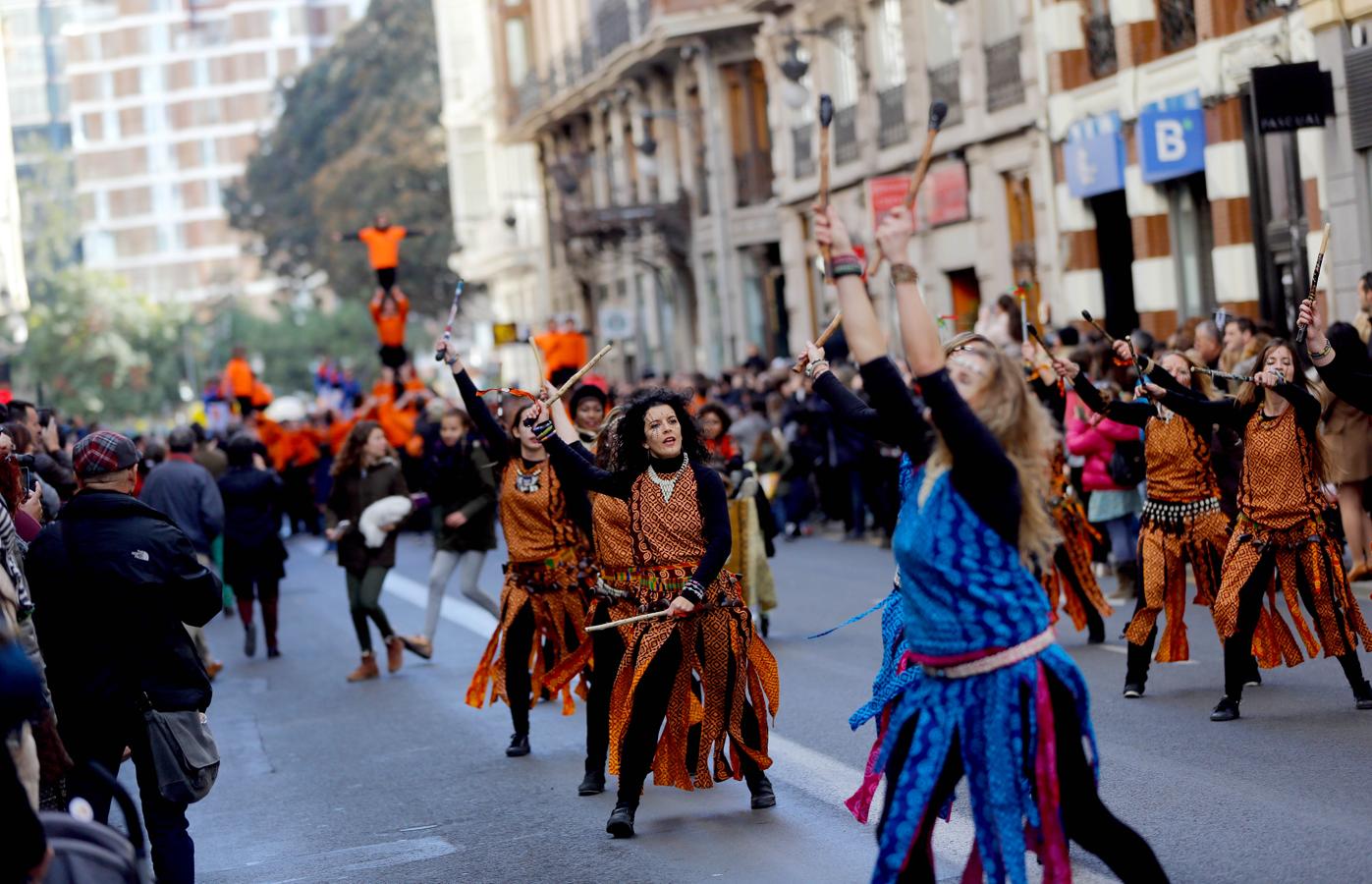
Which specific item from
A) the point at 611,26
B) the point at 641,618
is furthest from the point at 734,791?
the point at 611,26

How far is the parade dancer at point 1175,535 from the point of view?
34.4ft

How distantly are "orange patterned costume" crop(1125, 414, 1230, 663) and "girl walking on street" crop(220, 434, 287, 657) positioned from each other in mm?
7722

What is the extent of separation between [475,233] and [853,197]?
3056 centimetres

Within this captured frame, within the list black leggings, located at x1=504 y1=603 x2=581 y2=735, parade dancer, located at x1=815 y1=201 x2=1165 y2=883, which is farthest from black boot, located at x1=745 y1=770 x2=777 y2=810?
parade dancer, located at x1=815 y1=201 x2=1165 y2=883

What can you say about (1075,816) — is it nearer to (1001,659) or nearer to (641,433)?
(1001,659)

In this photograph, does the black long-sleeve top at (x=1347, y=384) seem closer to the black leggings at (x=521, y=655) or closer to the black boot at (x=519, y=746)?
the black leggings at (x=521, y=655)

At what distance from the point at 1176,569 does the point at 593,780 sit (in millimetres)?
3034

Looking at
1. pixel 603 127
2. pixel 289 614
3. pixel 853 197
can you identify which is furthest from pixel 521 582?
pixel 603 127

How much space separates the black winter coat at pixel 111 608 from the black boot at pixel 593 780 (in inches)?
91.4

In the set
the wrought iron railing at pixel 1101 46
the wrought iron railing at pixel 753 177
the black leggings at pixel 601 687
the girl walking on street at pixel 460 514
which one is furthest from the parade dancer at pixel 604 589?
the wrought iron railing at pixel 753 177

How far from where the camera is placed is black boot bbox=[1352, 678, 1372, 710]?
9727 millimetres

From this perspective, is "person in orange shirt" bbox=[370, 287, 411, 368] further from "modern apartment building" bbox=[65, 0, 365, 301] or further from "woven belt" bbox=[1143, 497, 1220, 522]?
"modern apartment building" bbox=[65, 0, 365, 301]

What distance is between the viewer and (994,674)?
555 centimetres

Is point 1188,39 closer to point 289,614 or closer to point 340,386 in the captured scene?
point 289,614
